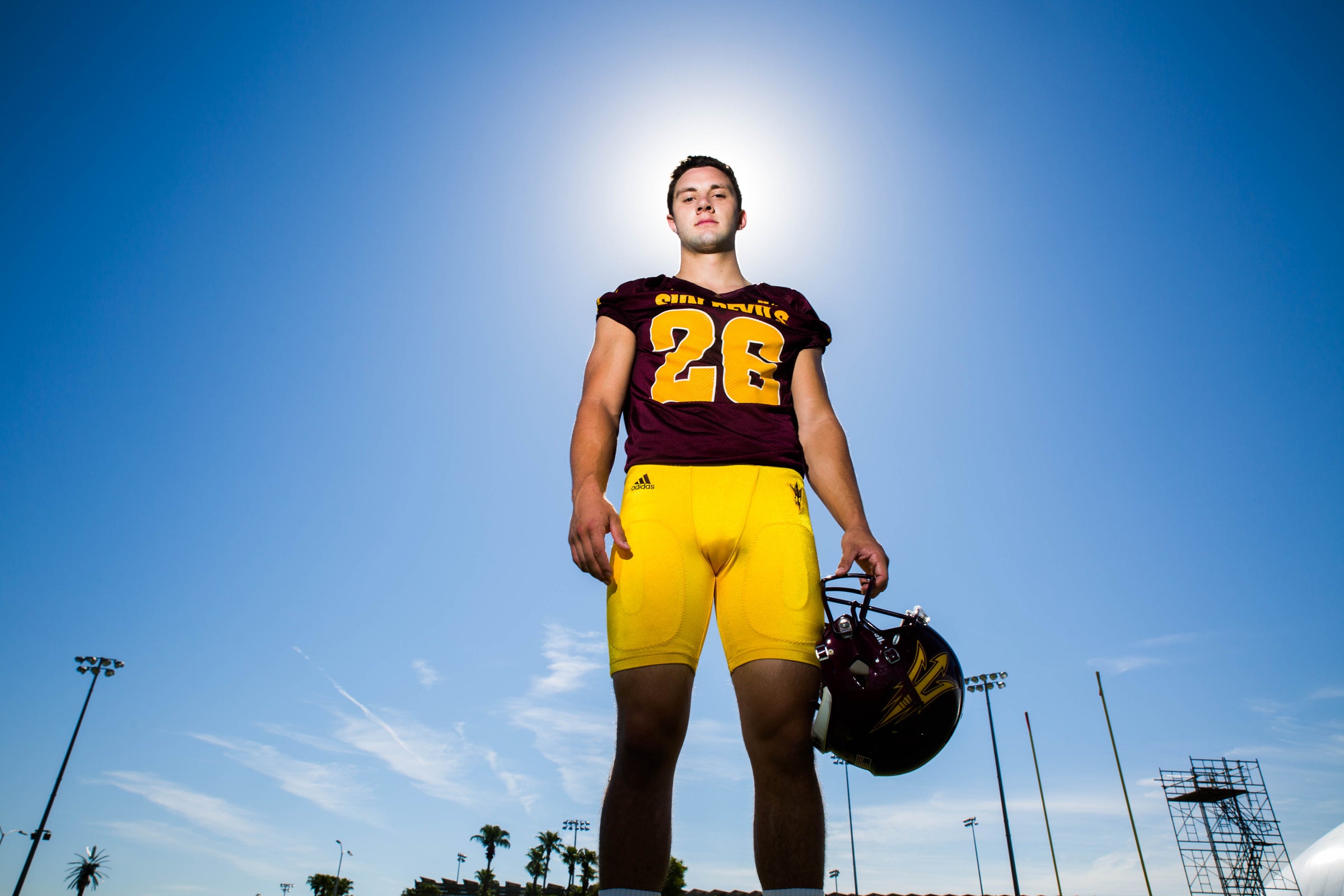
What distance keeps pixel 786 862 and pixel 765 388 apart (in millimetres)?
1723

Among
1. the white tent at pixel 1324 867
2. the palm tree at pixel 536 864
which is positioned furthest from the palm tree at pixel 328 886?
the white tent at pixel 1324 867

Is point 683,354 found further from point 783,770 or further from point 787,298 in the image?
point 783,770

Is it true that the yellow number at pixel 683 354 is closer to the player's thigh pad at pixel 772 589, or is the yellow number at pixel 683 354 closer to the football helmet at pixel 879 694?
the player's thigh pad at pixel 772 589

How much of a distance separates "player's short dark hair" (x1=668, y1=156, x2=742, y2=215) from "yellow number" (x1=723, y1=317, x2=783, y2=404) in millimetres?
871

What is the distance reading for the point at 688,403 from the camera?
2865mm

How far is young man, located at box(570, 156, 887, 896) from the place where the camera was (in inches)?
85.2

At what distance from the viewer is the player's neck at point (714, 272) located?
11.2 ft

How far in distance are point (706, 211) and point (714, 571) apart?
1891mm

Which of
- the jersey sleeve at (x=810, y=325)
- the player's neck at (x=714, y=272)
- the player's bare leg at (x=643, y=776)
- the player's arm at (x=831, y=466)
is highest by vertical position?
the player's neck at (x=714, y=272)

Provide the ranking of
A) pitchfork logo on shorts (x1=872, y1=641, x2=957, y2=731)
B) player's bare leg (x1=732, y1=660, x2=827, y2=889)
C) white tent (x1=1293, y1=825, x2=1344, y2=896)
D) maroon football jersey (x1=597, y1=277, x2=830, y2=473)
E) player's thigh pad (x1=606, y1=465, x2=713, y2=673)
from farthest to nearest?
white tent (x1=1293, y1=825, x2=1344, y2=896) < maroon football jersey (x1=597, y1=277, x2=830, y2=473) < pitchfork logo on shorts (x1=872, y1=641, x2=957, y2=731) < player's thigh pad (x1=606, y1=465, x2=713, y2=673) < player's bare leg (x1=732, y1=660, x2=827, y2=889)

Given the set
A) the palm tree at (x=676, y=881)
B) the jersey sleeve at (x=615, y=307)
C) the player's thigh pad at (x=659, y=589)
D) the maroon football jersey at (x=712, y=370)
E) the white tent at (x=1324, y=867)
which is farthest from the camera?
the palm tree at (x=676, y=881)

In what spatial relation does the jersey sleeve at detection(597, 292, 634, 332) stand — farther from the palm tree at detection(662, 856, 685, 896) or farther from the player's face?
the palm tree at detection(662, 856, 685, 896)

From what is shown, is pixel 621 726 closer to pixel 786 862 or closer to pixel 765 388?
pixel 786 862

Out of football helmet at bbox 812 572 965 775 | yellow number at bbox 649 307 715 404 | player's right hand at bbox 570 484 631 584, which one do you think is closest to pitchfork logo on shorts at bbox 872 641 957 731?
football helmet at bbox 812 572 965 775
